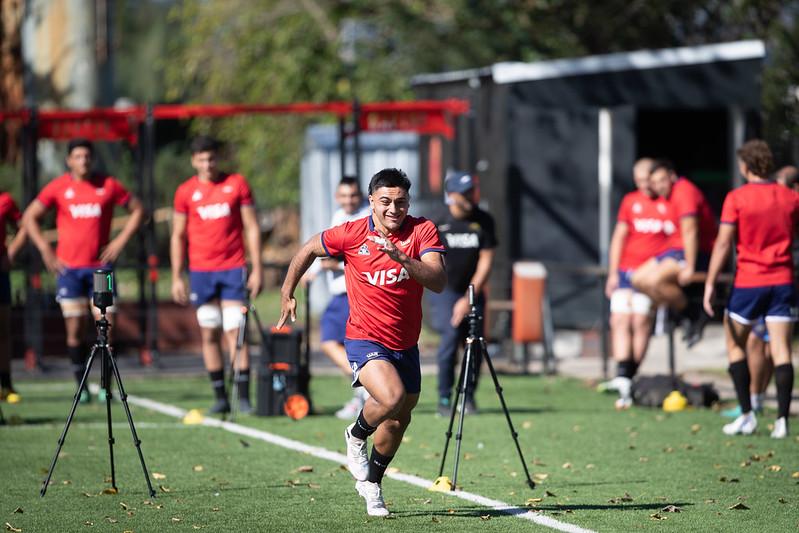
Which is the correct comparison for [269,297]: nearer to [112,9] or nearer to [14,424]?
[112,9]

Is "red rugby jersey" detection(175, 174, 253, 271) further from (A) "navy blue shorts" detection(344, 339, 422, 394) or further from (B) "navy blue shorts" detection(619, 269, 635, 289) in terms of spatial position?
(A) "navy blue shorts" detection(344, 339, 422, 394)

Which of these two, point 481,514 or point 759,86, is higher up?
point 759,86

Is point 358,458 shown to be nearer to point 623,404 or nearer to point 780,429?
point 780,429

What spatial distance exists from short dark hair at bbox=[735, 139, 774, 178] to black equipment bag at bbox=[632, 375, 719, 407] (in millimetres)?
2871

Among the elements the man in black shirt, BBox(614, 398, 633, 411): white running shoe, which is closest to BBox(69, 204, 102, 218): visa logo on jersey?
the man in black shirt

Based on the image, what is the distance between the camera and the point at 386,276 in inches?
306

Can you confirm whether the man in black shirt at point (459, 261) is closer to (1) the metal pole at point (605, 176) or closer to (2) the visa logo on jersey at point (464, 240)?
(2) the visa logo on jersey at point (464, 240)

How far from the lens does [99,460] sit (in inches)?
394

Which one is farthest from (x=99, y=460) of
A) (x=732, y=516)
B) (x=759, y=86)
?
(x=759, y=86)

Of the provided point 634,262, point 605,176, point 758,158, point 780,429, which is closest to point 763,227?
point 758,158

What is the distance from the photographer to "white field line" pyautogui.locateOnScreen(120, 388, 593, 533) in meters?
7.69

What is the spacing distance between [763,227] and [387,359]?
14.1 ft

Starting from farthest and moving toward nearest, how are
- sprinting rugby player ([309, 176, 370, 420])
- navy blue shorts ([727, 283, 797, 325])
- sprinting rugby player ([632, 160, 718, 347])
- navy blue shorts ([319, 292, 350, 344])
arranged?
1. sprinting rugby player ([632, 160, 718, 347])
2. navy blue shorts ([319, 292, 350, 344])
3. sprinting rugby player ([309, 176, 370, 420])
4. navy blue shorts ([727, 283, 797, 325])

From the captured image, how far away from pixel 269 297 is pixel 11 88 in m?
6.65
